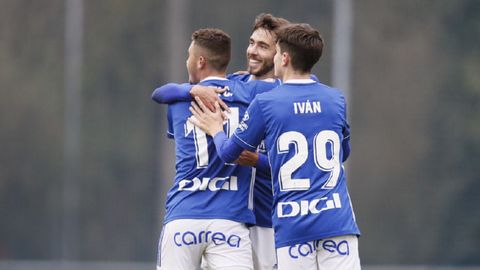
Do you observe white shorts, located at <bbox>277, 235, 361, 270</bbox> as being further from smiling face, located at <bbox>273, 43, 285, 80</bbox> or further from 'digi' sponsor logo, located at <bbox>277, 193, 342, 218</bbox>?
smiling face, located at <bbox>273, 43, 285, 80</bbox>

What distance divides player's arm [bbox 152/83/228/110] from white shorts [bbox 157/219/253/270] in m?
0.62

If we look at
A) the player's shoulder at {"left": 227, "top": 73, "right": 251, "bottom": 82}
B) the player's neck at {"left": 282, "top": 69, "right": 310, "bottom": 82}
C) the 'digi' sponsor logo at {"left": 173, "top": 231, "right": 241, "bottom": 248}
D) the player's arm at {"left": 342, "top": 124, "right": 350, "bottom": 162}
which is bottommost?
the 'digi' sponsor logo at {"left": 173, "top": 231, "right": 241, "bottom": 248}

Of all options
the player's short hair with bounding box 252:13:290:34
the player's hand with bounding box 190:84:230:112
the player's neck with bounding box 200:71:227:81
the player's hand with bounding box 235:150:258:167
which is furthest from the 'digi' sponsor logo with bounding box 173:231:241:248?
the player's short hair with bounding box 252:13:290:34

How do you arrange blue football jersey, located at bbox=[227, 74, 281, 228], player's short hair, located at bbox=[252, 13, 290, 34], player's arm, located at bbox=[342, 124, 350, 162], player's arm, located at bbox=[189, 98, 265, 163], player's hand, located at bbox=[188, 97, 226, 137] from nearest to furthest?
player's arm, located at bbox=[189, 98, 265, 163] < player's arm, located at bbox=[342, 124, 350, 162] < player's hand, located at bbox=[188, 97, 226, 137] < blue football jersey, located at bbox=[227, 74, 281, 228] < player's short hair, located at bbox=[252, 13, 290, 34]

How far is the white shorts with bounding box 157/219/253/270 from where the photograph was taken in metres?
5.60

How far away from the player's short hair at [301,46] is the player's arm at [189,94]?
0.54m

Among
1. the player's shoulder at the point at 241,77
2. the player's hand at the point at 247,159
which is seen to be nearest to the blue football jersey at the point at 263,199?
the player's shoulder at the point at 241,77

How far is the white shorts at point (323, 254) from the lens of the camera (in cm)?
516

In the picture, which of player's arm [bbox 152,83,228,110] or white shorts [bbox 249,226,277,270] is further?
white shorts [bbox 249,226,277,270]
